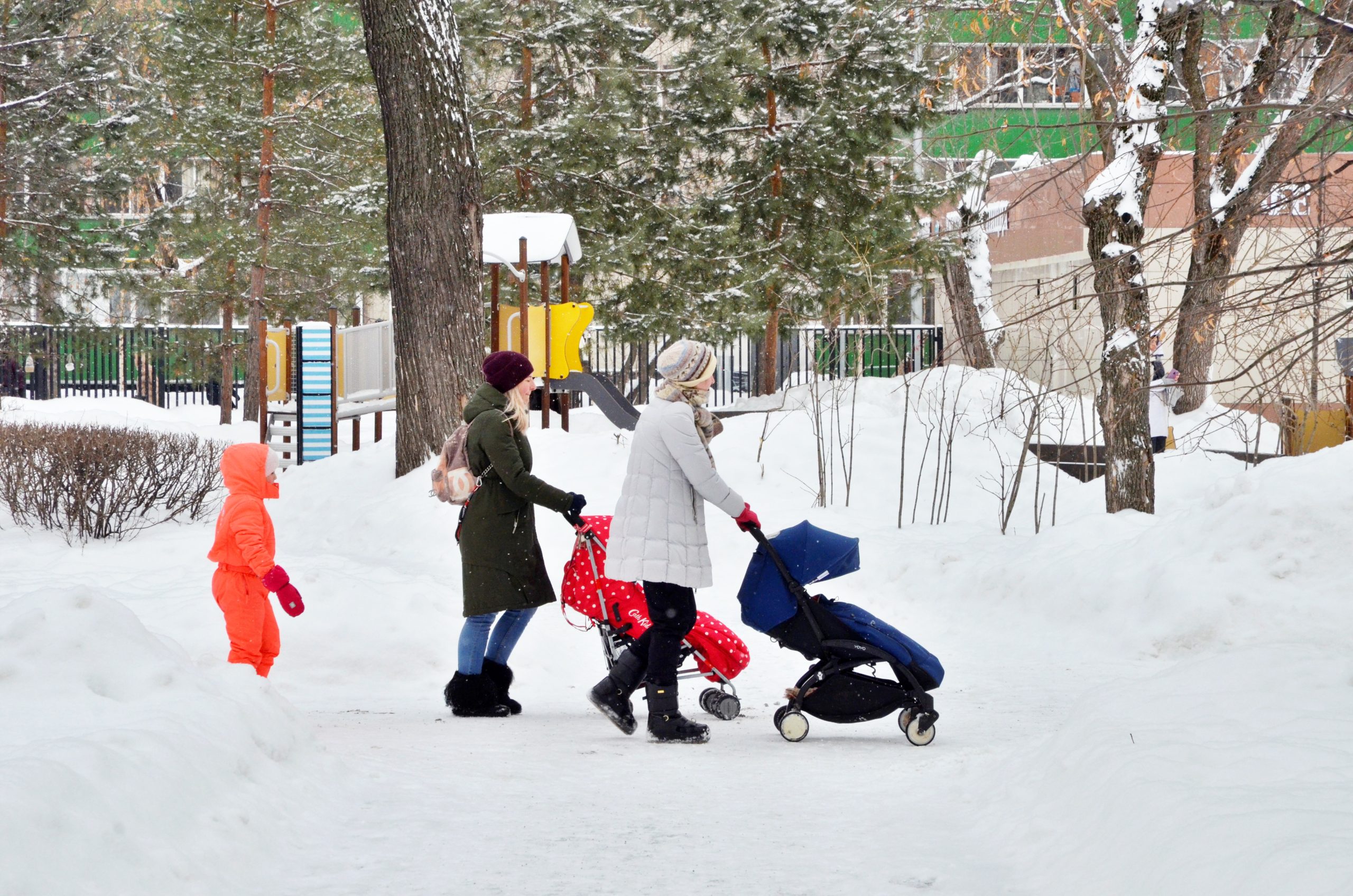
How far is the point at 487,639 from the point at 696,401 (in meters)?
1.58

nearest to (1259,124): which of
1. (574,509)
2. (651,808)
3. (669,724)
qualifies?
(574,509)

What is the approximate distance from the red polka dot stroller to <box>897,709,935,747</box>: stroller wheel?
0.85 m

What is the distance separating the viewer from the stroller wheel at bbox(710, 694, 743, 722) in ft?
21.1

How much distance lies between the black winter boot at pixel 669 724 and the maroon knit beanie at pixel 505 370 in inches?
62.7

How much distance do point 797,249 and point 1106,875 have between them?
60.5 ft

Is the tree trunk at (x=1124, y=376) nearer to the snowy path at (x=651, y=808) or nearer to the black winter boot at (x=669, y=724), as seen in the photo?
the snowy path at (x=651, y=808)

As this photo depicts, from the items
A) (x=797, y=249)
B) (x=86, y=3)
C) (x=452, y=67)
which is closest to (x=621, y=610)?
(x=452, y=67)

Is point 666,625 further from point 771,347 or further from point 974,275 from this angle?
point 974,275

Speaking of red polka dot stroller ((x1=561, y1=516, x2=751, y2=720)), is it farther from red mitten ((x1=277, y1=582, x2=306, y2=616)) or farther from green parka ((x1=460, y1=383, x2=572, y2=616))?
red mitten ((x1=277, y1=582, x2=306, y2=616))

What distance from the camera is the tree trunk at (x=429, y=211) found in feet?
38.8

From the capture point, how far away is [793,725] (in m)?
5.80

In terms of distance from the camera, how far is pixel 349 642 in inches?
304

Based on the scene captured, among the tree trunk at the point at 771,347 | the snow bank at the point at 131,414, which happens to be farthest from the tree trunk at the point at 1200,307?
the snow bank at the point at 131,414

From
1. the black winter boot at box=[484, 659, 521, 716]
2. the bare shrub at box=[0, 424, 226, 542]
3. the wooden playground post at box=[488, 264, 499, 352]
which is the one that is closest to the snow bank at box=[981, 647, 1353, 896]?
the black winter boot at box=[484, 659, 521, 716]
